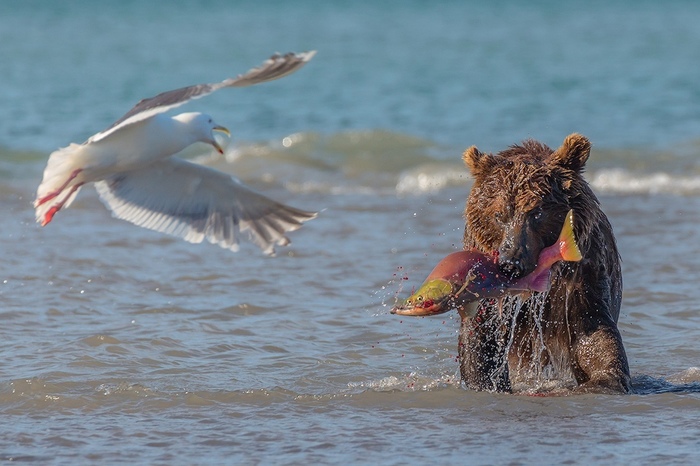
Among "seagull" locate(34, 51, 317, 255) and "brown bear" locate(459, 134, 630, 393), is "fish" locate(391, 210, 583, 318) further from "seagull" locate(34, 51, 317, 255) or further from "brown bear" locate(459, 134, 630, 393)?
"seagull" locate(34, 51, 317, 255)

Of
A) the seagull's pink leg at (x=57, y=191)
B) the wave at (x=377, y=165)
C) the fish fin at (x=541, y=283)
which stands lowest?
the fish fin at (x=541, y=283)

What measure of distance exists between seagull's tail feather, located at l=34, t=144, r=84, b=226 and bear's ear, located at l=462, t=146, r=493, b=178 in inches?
89.0

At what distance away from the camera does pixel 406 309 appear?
4.88 m

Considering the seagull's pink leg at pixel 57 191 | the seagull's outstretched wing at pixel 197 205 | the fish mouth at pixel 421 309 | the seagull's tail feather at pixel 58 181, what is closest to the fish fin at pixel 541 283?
the fish mouth at pixel 421 309

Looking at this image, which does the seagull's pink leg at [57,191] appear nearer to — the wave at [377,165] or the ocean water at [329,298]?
the ocean water at [329,298]

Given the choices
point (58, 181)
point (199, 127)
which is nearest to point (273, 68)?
point (199, 127)

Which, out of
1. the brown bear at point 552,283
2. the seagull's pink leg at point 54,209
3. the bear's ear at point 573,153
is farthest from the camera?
the seagull's pink leg at point 54,209

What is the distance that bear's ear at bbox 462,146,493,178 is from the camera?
5.54m

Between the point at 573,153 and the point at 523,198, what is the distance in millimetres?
388

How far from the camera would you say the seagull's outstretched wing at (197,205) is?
7.09 m

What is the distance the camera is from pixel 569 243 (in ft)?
16.2

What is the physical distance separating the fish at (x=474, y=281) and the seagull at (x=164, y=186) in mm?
1713

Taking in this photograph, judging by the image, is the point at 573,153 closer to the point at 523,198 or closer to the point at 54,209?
the point at 523,198

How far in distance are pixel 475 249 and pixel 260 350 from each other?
1752 millimetres
